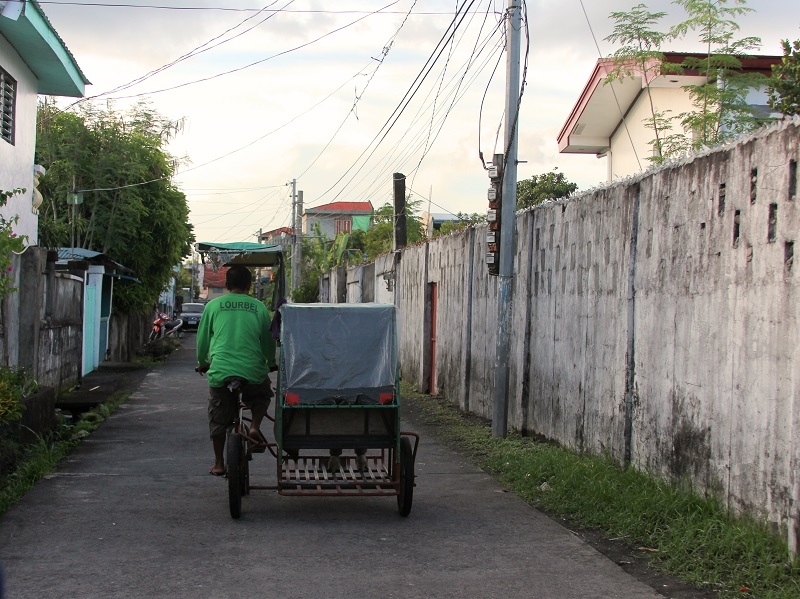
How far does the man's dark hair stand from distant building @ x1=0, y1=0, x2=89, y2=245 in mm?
6141

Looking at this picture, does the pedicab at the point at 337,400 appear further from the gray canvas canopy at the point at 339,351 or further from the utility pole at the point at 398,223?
the utility pole at the point at 398,223

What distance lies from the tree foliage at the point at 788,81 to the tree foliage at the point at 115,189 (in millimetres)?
16436

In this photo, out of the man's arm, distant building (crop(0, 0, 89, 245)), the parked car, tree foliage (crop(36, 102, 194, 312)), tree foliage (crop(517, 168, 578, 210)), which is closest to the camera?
the man's arm

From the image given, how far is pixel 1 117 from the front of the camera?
14070 millimetres

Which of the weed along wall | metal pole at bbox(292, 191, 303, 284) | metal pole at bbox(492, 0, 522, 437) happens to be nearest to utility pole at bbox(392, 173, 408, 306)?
the weed along wall

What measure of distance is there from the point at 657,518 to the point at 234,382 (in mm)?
3306

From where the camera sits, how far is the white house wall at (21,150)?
45.7ft

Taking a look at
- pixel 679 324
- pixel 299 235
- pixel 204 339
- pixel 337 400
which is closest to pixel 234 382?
pixel 204 339

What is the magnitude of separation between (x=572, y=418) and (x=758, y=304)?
376cm

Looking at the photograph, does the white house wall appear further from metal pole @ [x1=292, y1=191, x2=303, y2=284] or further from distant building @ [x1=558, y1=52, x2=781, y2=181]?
metal pole @ [x1=292, y1=191, x2=303, y2=284]

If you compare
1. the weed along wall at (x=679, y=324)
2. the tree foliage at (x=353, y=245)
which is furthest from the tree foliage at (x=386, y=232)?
the weed along wall at (x=679, y=324)

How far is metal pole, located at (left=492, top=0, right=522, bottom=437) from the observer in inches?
431

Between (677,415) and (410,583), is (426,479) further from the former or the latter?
(410,583)

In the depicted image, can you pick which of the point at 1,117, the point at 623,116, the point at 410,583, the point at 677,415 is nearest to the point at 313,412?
the point at 410,583
